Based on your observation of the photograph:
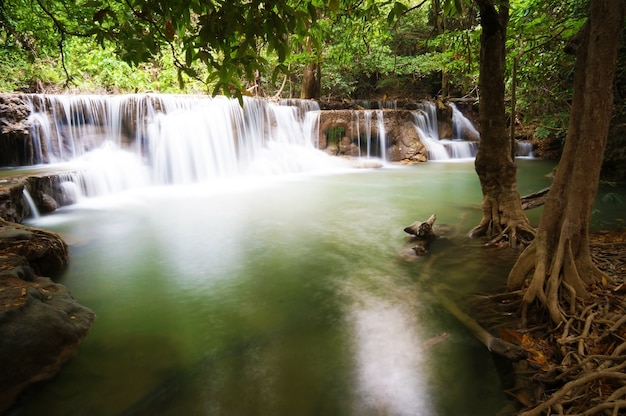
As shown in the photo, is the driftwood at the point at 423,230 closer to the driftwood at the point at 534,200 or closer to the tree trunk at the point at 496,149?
the tree trunk at the point at 496,149

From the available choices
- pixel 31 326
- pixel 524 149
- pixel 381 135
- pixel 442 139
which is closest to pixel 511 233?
pixel 31 326

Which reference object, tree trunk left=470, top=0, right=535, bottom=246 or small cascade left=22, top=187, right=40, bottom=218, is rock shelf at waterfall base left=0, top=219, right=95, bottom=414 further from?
tree trunk left=470, top=0, right=535, bottom=246

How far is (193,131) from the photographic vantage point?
14.1m

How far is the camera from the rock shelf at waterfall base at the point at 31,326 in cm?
298

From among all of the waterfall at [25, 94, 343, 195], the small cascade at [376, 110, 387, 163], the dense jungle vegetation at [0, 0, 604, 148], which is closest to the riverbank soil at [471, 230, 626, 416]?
the dense jungle vegetation at [0, 0, 604, 148]

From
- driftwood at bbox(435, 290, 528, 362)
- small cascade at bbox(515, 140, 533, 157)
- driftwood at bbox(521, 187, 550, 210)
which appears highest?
small cascade at bbox(515, 140, 533, 157)

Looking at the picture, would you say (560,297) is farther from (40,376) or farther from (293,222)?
(293,222)

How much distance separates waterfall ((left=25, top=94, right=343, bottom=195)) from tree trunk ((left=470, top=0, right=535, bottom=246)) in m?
9.75

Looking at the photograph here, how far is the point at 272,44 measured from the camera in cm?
208

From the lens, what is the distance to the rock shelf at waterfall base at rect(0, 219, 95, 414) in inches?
117

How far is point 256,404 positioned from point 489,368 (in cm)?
194

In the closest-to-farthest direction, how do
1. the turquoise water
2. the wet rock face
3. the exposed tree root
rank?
the turquoise water < the exposed tree root < the wet rock face

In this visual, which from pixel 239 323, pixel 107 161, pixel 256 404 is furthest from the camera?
pixel 107 161

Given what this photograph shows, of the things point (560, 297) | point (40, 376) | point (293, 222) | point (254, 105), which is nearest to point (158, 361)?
point (40, 376)
